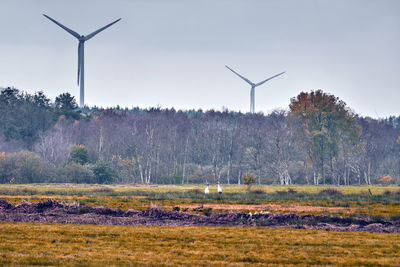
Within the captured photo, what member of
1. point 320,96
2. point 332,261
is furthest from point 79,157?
point 332,261

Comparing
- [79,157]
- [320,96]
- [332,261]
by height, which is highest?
[320,96]

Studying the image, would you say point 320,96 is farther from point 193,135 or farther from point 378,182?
point 193,135

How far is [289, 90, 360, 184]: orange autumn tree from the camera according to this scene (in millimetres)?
93062

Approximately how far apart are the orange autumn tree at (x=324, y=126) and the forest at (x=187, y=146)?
6.7 inches

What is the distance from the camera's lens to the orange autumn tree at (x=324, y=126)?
3664 inches

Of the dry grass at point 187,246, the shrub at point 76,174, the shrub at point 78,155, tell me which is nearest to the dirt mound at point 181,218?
the dry grass at point 187,246

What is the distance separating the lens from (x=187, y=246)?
24234mm

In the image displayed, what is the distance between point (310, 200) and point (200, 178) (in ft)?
170

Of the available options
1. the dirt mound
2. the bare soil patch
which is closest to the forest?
the bare soil patch

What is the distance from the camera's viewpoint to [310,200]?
4806 centimetres

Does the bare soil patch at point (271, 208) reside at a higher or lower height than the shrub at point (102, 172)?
lower

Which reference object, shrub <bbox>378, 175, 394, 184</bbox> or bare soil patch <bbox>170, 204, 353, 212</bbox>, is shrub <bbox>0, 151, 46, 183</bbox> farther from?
shrub <bbox>378, 175, 394, 184</bbox>

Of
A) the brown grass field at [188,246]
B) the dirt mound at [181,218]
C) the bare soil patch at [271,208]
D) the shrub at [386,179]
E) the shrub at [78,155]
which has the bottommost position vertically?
the brown grass field at [188,246]

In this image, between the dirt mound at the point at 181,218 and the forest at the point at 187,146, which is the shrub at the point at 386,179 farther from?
the dirt mound at the point at 181,218
